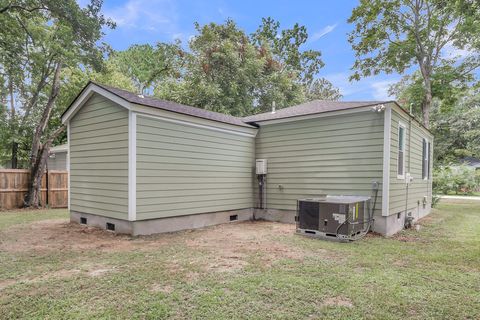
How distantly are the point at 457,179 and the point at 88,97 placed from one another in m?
21.8

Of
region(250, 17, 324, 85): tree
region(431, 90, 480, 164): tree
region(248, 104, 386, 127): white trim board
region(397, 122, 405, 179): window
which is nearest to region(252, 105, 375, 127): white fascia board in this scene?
region(248, 104, 386, 127): white trim board

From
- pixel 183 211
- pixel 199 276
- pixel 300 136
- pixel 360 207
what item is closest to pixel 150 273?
pixel 199 276

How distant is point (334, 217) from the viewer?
18.3 feet

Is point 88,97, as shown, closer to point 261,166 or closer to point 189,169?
point 189,169

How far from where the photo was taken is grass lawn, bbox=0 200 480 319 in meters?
2.68

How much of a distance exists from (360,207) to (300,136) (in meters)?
2.42

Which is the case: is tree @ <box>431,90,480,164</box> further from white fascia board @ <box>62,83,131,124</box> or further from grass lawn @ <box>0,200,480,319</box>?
white fascia board @ <box>62,83,131,124</box>

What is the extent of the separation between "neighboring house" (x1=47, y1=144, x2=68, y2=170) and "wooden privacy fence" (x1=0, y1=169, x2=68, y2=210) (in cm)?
366

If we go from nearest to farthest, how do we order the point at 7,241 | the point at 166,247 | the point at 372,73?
the point at 166,247, the point at 7,241, the point at 372,73

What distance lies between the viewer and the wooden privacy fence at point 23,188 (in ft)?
33.6

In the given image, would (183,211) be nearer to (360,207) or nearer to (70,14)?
(360,207)

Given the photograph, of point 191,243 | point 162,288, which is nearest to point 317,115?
point 191,243

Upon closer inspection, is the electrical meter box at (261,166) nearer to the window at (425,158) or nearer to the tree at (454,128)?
the window at (425,158)

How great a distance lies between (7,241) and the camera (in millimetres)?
5352
